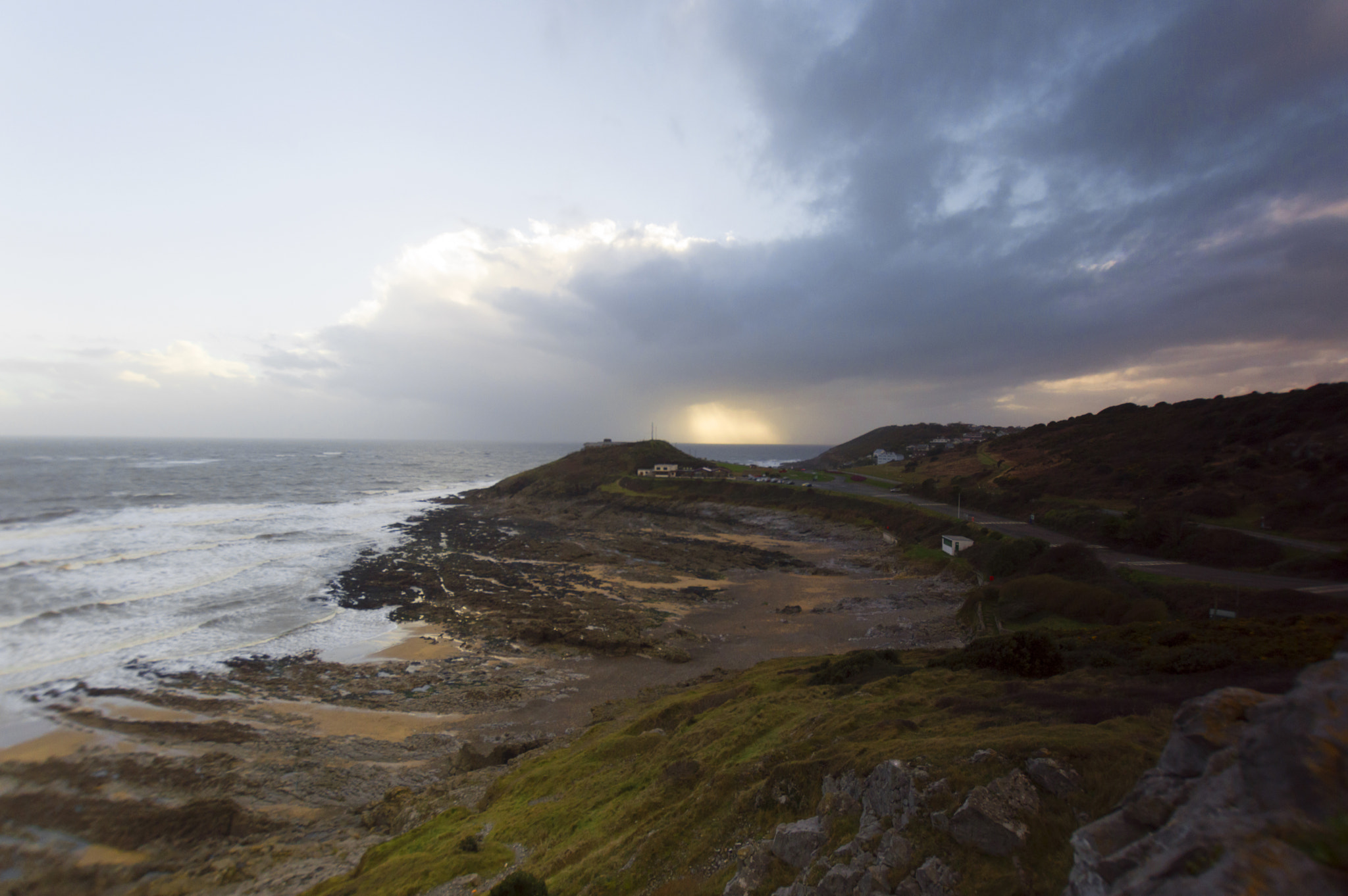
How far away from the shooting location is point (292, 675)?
23.1 m

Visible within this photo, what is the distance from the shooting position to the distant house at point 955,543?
38.4 m

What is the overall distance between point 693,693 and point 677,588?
20281 millimetres

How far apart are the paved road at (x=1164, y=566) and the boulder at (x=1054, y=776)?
2535cm

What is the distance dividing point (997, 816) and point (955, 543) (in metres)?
36.9

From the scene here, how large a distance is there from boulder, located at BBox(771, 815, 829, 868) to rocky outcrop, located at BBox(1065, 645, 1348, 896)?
3526 millimetres

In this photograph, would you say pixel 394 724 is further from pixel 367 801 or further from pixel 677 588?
pixel 677 588

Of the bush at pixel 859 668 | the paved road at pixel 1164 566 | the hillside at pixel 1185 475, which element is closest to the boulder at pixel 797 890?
the bush at pixel 859 668

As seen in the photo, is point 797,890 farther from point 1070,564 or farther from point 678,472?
point 678,472

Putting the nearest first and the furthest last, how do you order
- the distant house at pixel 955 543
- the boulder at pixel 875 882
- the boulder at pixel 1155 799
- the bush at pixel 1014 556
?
the boulder at pixel 1155 799 → the boulder at pixel 875 882 → the bush at pixel 1014 556 → the distant house at pixel 955 543

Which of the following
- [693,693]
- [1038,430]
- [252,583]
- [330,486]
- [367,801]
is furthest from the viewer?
[330,486]

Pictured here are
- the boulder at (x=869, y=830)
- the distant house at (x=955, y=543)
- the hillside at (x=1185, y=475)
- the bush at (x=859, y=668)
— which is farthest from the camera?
the distant house at (x=955, y=543)

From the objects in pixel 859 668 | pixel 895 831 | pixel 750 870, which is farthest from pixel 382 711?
pixel 895 831

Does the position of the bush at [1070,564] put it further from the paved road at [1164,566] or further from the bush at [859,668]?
the bush at [859,668]

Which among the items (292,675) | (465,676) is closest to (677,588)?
(465,676)
